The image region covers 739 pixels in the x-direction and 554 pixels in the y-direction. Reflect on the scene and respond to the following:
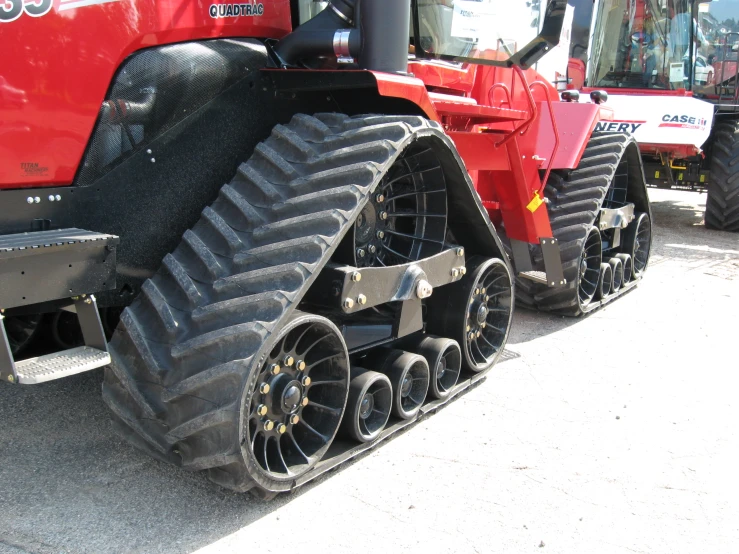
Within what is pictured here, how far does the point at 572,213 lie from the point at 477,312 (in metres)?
1.75

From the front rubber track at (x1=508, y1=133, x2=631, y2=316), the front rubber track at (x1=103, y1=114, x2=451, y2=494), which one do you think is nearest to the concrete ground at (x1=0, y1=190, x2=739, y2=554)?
the front rubber track at (x1=103, y1=114, x2=451, y2=494)

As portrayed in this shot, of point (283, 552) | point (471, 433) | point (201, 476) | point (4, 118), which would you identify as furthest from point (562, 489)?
point (4, 118)

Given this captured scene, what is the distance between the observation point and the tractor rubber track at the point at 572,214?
532 cm

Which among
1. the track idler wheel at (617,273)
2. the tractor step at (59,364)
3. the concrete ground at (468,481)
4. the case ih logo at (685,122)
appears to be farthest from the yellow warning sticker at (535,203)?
the case ih logo at (685,122)

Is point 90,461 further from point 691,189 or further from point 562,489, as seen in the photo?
point 691,189

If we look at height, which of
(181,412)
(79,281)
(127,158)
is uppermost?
(127,158)

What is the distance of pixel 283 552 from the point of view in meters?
2.63

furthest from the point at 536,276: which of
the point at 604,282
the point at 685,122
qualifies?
the point at 685,122

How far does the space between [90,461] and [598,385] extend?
272 cm

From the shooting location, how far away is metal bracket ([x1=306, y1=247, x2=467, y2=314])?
301 cm

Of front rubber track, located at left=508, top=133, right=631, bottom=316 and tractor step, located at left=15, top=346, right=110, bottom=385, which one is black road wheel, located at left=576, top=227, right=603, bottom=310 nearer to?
front rubber track, located at left=508, top=133, right=631, bottom=316

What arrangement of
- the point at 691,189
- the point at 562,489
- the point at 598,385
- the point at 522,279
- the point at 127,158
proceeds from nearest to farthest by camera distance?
the point at 127,158 < the point at 562,489 < the point at 598,385 < the point at 522,279 < the point at 691,189

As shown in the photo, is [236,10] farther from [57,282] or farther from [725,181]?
[725,181]

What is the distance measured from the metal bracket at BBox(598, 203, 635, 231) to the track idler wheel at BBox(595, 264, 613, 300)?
0.32 meters
